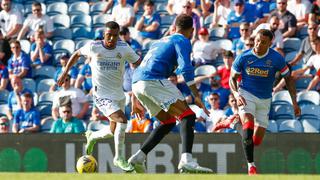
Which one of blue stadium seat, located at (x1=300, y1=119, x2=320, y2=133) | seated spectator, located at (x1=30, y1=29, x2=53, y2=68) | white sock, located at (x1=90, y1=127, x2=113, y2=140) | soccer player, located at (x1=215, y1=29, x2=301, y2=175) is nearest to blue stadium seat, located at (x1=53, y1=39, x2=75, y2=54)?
seated spectator, located at (x1=30, y1=29, x2=53, y2=68)

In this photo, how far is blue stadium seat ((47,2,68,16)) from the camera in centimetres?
2175

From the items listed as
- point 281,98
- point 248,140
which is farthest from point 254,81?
point 281,98

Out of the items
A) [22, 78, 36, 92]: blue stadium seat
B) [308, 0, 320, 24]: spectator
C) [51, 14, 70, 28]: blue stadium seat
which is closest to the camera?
[308, 0, 320, 24]: spectator

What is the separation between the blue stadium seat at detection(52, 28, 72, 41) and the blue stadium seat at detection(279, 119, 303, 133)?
20.1 feet

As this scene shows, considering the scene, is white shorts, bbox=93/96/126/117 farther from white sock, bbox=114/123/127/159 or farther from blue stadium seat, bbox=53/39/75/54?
blue stadium seat, bbox=53/39/75/54

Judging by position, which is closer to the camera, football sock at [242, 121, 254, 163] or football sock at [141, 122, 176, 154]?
football sock at [141, 122, 176, 154]

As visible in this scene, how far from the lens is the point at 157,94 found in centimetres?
1236

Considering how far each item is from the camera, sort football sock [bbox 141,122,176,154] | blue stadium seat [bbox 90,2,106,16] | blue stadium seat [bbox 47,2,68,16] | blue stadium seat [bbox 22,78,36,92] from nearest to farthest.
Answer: football sock [bbox 141,122,176,154] → blue stadium seat [bbox 22,78,36,92] → blue stadium seat [bbox 90,2,106,16] → blue stadium seat [bbox 47,2,68,16]

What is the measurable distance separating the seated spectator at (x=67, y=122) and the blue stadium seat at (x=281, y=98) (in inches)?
143

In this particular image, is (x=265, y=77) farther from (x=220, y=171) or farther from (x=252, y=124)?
(x=220, y=171)

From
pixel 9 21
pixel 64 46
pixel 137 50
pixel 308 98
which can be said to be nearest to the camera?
pixel 308 98

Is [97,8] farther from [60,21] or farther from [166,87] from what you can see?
[166,87]

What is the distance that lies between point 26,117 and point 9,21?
377 centimetres

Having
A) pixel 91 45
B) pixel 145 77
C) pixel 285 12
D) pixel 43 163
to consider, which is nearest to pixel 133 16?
pixel 285 12
